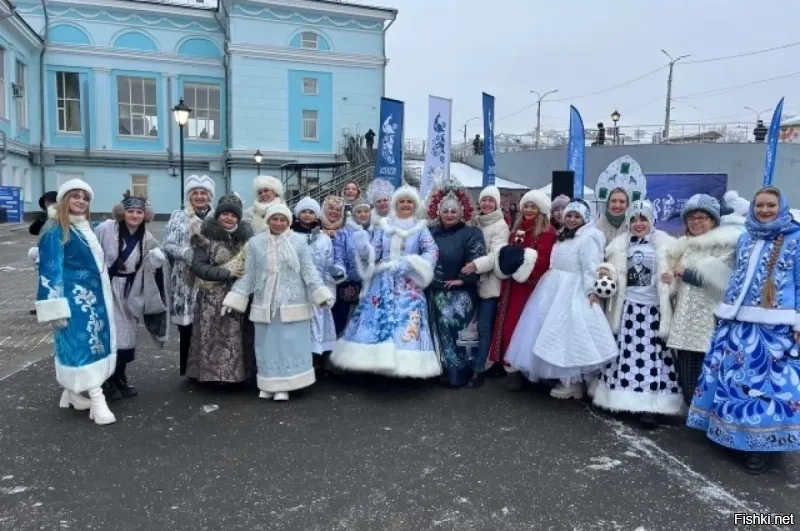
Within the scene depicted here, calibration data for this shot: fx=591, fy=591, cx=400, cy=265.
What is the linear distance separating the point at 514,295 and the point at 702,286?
1.56m

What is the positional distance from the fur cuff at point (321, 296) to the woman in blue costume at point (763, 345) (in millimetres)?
2682

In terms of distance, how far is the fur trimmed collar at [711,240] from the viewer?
3.96 meters

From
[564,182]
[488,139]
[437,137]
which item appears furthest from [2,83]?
[564,182]

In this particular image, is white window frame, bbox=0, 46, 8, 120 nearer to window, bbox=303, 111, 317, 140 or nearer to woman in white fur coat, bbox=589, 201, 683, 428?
window, bbox=303, 111, 317, 140

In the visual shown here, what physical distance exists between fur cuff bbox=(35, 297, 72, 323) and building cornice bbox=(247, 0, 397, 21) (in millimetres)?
24240

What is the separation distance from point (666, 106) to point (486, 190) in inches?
1167

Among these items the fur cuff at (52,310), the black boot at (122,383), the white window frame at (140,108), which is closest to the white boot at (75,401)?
the black boot at (122,383)

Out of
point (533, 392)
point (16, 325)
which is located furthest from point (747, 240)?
point (16, 325)

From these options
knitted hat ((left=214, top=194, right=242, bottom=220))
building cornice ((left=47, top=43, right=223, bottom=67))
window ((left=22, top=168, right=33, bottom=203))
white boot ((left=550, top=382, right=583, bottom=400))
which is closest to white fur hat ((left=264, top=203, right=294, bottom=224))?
knitted hat ((left=214, top=194, right=242, bottom=220))

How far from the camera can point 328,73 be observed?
26.9 m

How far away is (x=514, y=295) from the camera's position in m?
5.15

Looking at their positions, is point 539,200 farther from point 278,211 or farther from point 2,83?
point 2,83

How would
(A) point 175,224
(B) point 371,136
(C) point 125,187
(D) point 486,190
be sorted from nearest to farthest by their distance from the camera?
(A) point 175,224, (D) point 486,190, (B) point 371,136, (C) point 125,187

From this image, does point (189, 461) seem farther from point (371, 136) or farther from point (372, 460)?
point (371, 136)
